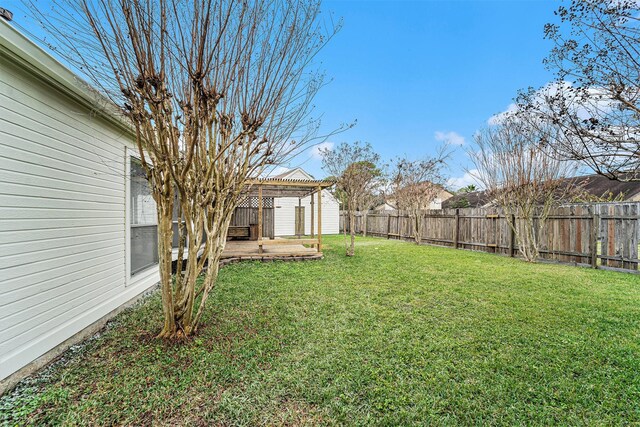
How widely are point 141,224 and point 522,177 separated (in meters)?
9.15

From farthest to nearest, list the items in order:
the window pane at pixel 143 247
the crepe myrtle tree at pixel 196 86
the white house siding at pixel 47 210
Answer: the window pane at pixel 143 247 < the crepe myrtle tree at pixel 196 86 < the white house siding at pixel 47 210

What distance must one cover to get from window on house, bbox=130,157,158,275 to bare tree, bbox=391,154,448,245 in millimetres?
10283

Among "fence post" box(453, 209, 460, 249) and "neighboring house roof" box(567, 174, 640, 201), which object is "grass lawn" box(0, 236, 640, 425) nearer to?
"fence post" box(453, 209, 460, 249)

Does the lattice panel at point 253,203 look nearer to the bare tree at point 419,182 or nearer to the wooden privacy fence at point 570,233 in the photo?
the bare tree at point 419,182

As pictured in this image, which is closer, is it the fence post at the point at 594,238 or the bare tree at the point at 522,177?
the fence post at the point at 594,238

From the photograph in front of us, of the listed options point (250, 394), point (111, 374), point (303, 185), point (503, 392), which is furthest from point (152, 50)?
point (303, 185)

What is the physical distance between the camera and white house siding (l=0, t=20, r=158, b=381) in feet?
7.49

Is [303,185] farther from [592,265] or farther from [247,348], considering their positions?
[592,265]

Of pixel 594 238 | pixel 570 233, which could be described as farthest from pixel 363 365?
pixel 570 233

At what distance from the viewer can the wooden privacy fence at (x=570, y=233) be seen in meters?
6.41

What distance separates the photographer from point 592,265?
6895 millimetres

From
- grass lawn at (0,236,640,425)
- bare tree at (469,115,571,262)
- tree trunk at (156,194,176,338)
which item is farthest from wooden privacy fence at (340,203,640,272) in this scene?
tree trunk at (156,194,176,338)

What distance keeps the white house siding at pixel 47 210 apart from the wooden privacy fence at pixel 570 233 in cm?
977

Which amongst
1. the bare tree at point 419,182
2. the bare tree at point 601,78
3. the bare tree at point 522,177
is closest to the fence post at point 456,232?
the bare tree at point 419,182
